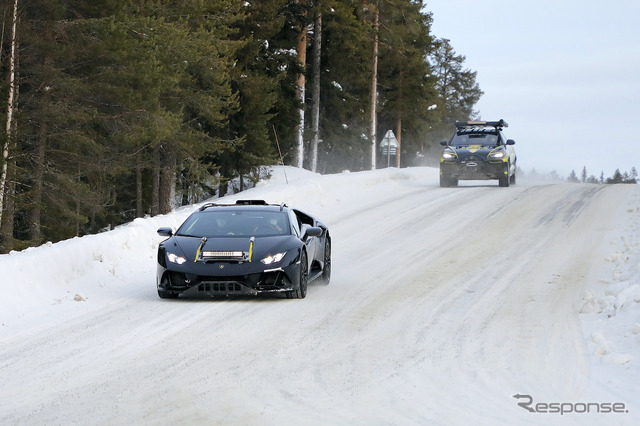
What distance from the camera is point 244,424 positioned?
5824mm

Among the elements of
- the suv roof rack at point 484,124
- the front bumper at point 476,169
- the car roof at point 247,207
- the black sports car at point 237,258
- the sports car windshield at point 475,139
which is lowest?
the black sports car at point 237,258

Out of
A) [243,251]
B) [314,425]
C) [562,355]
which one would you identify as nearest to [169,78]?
[243,251]

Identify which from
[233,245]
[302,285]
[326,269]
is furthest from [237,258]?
[326,269]

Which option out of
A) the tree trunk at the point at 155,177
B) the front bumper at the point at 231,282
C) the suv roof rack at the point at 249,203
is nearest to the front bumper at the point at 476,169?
the tree trunk at the point at 155,177

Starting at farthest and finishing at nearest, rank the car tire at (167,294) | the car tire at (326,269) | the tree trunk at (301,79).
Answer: the tree trunk at (301,79) < the car tire at (326,269) < the car tire at (167,294)

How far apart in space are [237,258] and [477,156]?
19968 millimetres

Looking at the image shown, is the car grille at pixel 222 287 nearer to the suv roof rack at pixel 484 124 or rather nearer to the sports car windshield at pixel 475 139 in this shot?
the sports car windshield at pixel 475 139

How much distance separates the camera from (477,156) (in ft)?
98.9

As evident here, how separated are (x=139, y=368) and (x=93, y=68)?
18806mm

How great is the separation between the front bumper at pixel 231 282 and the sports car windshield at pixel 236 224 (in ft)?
3.20

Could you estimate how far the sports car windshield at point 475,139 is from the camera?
30.6 m

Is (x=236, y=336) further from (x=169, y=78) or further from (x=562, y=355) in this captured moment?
(x=169, y=78)

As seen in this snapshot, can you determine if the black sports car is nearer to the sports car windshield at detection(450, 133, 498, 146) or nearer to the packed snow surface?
the packed snow surface

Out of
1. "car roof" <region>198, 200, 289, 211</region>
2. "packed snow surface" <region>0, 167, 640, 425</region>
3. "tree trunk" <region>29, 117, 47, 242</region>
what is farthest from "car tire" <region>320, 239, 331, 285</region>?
"tree trunk" <region>29, 117, 47, 242</region>
